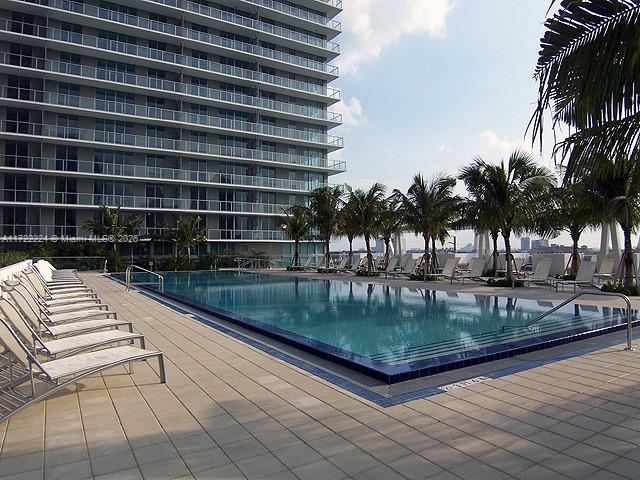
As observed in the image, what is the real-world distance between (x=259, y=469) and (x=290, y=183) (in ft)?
118

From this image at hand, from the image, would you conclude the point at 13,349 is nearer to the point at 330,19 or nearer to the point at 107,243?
the point at 107,243

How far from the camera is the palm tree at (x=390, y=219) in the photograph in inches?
817

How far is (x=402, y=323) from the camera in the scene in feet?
32.0

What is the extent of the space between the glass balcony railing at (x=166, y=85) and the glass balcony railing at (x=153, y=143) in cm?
370

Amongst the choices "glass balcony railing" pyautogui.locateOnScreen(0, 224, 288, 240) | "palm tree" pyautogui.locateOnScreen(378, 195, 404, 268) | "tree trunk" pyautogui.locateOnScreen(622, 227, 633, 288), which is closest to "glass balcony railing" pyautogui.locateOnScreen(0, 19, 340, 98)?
"glass balcony railing" pyautogui.locateOnScreen(0, 224, 288, 240)

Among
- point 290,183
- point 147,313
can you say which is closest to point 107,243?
point 290,183

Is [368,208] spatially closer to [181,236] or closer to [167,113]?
[181,236]

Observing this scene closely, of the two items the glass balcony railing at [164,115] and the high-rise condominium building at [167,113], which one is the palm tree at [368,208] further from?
the glass balcony railing at [164,115]

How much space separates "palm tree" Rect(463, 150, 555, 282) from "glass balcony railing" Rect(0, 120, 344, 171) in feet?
77.7

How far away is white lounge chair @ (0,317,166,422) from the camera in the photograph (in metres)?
3.67

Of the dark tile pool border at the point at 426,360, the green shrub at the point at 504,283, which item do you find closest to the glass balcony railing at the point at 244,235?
the green shrub at the point at 504,283

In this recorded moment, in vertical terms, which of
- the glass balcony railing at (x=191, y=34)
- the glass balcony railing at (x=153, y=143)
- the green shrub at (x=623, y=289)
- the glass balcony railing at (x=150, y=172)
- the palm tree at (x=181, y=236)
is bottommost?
the green shrub at (x=623, y=289)

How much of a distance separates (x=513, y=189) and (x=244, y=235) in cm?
2413

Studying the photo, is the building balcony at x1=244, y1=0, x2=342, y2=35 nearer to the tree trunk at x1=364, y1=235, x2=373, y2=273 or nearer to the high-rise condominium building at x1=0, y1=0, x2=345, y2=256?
the high-rise condominium building at x1=0, y1=0, x2=345, y2=256
